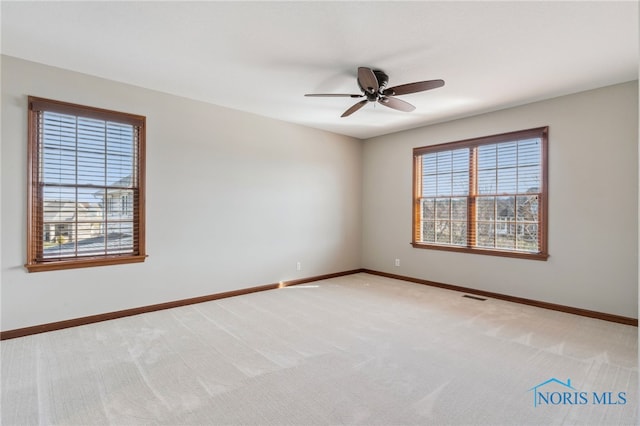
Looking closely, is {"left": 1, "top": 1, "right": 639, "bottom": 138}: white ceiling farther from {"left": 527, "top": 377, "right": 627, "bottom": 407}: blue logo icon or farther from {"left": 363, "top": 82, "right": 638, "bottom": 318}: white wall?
{"left": 527, "top": 377, "right": 627, "bottom": 407}: blue logo icon

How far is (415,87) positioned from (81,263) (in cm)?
391

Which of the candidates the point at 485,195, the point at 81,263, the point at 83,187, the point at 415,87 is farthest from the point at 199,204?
the point at 485,195

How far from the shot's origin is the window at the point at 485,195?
4.35 meters

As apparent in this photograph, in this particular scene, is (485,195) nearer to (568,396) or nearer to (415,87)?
(415,87)

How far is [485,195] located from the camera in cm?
484

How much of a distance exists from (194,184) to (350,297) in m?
2.68

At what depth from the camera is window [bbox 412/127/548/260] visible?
14.3ft

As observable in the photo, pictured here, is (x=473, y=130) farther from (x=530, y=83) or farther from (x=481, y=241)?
(x=481, y=241)

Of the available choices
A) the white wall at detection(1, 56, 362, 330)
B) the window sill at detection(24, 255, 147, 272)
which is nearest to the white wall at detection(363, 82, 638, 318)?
the white wall at detection(1, 56, 362, 330)

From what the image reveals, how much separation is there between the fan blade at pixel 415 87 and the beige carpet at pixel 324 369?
2432 millimetres

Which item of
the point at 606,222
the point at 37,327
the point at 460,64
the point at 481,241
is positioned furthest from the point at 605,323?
the point at 37,327

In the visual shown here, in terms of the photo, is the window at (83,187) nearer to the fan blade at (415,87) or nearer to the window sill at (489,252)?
the fan blade at (415,87)

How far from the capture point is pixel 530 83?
3.66 metres

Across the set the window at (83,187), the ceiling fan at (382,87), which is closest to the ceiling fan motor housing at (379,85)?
the ceiling fan at (382,87)
